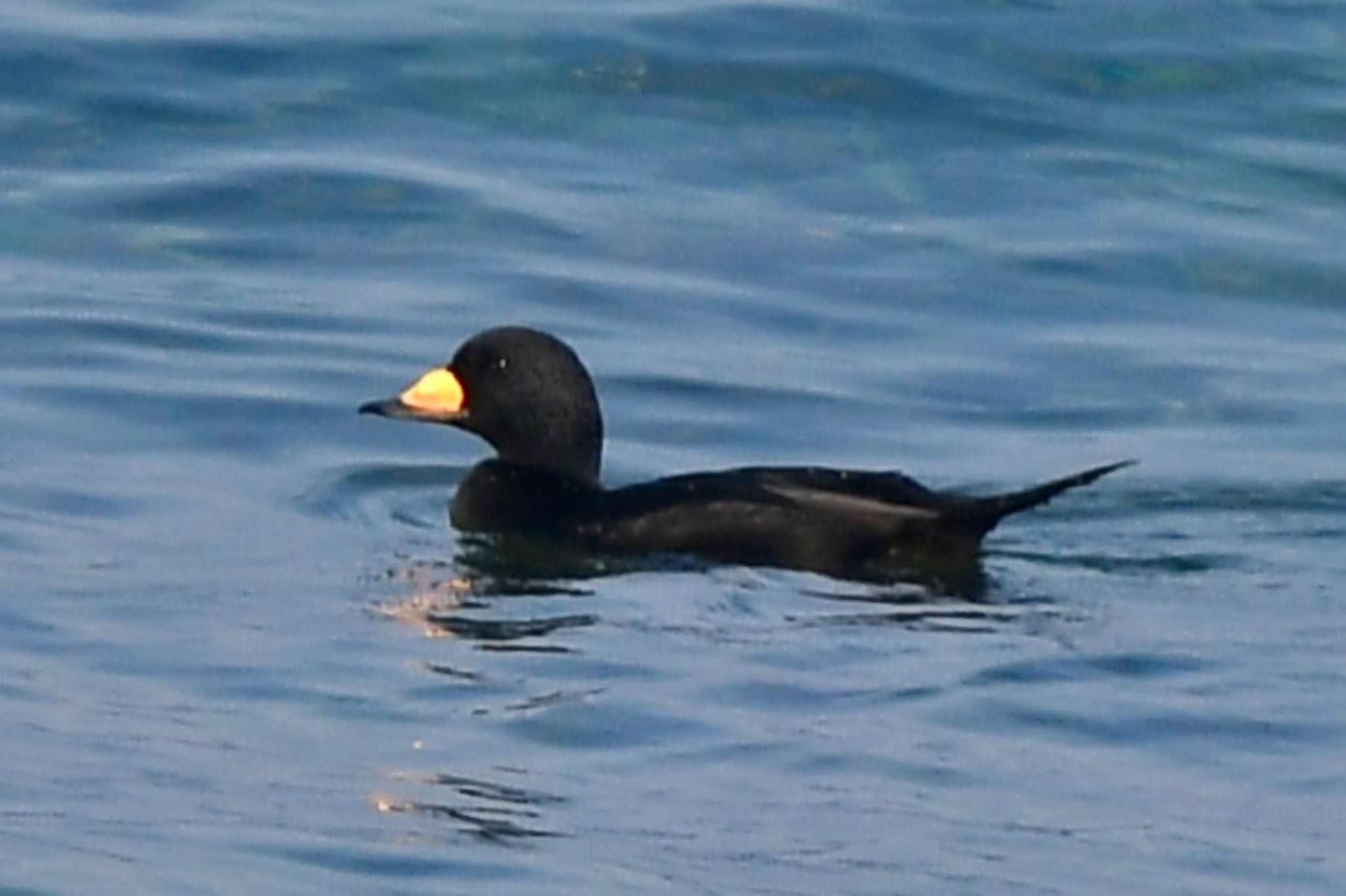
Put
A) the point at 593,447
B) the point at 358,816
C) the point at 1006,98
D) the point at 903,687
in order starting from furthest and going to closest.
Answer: the point at 1006,98 < the point at 593,447 < the point at 903,687 < the point at 358,816

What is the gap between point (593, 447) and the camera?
Result: 12.1 meters

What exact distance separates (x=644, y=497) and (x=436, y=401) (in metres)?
0.98

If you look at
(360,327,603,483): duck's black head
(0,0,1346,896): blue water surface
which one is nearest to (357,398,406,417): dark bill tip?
(360,327,603,483): duck's black head

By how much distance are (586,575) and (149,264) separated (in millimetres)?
4355

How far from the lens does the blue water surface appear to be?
8375 mm

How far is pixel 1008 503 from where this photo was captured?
11.1 metres

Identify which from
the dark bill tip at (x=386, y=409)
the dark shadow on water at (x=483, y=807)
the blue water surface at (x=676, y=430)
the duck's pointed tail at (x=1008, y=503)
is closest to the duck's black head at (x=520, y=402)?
the dark bill tip at (x=386, y=409)

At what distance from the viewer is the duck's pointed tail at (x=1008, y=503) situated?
10984 millimetres

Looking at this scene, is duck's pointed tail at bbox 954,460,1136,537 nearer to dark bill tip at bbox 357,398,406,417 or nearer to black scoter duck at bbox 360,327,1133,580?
black scoter duck at bbox 360,327,1133,580

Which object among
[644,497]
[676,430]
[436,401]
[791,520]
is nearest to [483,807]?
[791,520]

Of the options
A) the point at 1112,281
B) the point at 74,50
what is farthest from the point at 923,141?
the point at 74,50

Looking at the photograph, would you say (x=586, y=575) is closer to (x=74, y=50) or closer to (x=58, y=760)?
(x=58, y=760)

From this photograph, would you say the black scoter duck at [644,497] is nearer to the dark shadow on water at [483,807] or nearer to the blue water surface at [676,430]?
the blue water surface at [676,430]

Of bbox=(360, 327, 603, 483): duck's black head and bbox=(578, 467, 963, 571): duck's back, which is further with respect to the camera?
bbox=(360, 327, 603, 483): duck's black head
